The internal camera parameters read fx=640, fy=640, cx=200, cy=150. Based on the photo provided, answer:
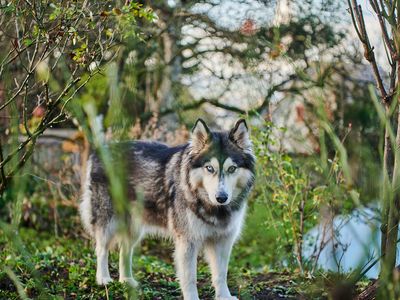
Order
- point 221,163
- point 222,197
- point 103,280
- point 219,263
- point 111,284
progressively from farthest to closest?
1. point 103,280
2. point 111,284
3. point 219,263
4. point 221,163
5. point 222,197

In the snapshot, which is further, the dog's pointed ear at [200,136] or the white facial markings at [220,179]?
the dog's pointed ear at [200,136]

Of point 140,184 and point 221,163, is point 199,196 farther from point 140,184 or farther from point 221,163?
point 140,184

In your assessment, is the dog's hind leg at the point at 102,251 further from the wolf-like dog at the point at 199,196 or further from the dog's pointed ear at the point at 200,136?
the dog's pointed ear at the point at 200,136

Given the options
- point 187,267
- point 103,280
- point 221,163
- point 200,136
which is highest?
point 200,136

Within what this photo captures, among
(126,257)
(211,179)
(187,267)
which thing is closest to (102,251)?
(187,267)

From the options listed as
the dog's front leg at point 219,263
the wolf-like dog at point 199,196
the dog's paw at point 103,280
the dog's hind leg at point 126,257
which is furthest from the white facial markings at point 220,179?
the dog's paw at point 103,280

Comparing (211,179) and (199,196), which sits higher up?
(211,179)

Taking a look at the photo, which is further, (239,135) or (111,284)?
(111,284)

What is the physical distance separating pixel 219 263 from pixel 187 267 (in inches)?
11.2

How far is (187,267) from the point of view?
496cm

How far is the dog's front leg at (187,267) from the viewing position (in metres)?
4.90

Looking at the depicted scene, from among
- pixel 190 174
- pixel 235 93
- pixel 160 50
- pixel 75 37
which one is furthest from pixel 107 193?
pixel 160 50

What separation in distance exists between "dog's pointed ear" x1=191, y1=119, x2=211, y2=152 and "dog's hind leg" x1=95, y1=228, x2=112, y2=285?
4.27ft

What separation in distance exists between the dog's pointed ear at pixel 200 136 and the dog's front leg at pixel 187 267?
0.75m
